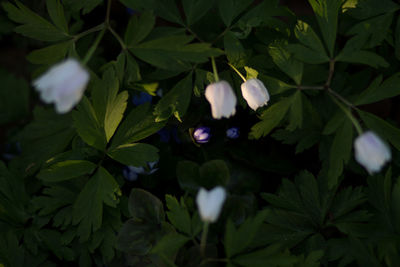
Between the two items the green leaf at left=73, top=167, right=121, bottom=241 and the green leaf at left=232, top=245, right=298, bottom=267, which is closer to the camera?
the green leaf at left=232, top=245, right=298, bottom=267

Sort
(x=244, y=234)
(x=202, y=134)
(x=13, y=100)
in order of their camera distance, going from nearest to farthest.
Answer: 1. (x=244, y=234)
2. (x=202, y=134)
3. (x=13, y=100)

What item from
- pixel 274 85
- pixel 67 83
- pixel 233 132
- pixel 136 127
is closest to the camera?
pixel 67 83

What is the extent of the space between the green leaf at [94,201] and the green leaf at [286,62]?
0.89 metres

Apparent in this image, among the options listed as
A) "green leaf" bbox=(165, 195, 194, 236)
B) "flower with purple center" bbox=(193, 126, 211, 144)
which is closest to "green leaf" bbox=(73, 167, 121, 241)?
"green leaf" bbox=(165, 195, 194, 236)

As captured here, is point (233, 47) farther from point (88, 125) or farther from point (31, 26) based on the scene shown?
point (31, 26)

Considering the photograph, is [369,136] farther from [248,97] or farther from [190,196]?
[190,196]

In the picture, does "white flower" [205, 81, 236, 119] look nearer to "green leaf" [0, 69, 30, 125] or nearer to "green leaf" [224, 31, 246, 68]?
"green leaf" [224, 31, 246, 68]

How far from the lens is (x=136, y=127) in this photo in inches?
73.3

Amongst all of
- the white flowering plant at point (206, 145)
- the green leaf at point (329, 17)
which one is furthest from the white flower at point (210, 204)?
the green leaf at point (329, 17)

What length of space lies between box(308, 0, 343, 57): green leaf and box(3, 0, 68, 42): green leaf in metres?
1.09

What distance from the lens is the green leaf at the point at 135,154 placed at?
1771mm

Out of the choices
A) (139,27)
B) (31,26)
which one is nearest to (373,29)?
(139,27)

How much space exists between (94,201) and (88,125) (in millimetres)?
342

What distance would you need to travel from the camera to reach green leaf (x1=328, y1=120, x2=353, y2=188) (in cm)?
161
